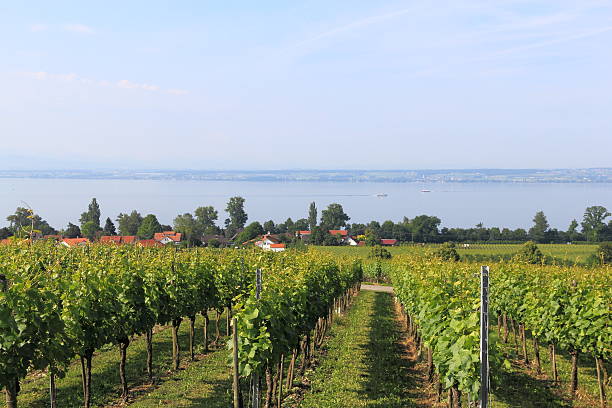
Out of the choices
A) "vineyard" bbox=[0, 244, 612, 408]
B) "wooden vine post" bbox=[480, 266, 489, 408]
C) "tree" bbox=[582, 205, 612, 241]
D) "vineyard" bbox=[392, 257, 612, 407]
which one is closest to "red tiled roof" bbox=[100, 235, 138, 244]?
"vineyard" bbox=[0, 244, 612, 408]

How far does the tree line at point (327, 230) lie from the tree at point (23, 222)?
48 cm

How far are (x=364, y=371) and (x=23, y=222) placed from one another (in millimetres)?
Result: 87700

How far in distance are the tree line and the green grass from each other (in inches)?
2557

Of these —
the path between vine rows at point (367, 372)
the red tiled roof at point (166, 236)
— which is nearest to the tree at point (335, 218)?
the red tiled roof at point (166, 236)

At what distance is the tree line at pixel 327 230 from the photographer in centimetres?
10100

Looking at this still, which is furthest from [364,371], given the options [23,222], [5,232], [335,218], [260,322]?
[335,218]

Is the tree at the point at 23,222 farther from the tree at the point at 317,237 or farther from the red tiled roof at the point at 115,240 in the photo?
the tree at the point at 317,237

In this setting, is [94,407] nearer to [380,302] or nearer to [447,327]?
[447,327]

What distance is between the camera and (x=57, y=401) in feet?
38.9

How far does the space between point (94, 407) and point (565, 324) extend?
37.9 feet

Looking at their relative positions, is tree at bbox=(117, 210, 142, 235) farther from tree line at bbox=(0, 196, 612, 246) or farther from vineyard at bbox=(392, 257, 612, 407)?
vineyard at bbox=(392, 257, 612, 407)

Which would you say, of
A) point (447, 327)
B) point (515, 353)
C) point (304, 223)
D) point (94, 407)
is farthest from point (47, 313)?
point (304, 223)

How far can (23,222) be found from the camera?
3447 inches

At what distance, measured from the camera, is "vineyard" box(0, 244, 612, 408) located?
8.62m
